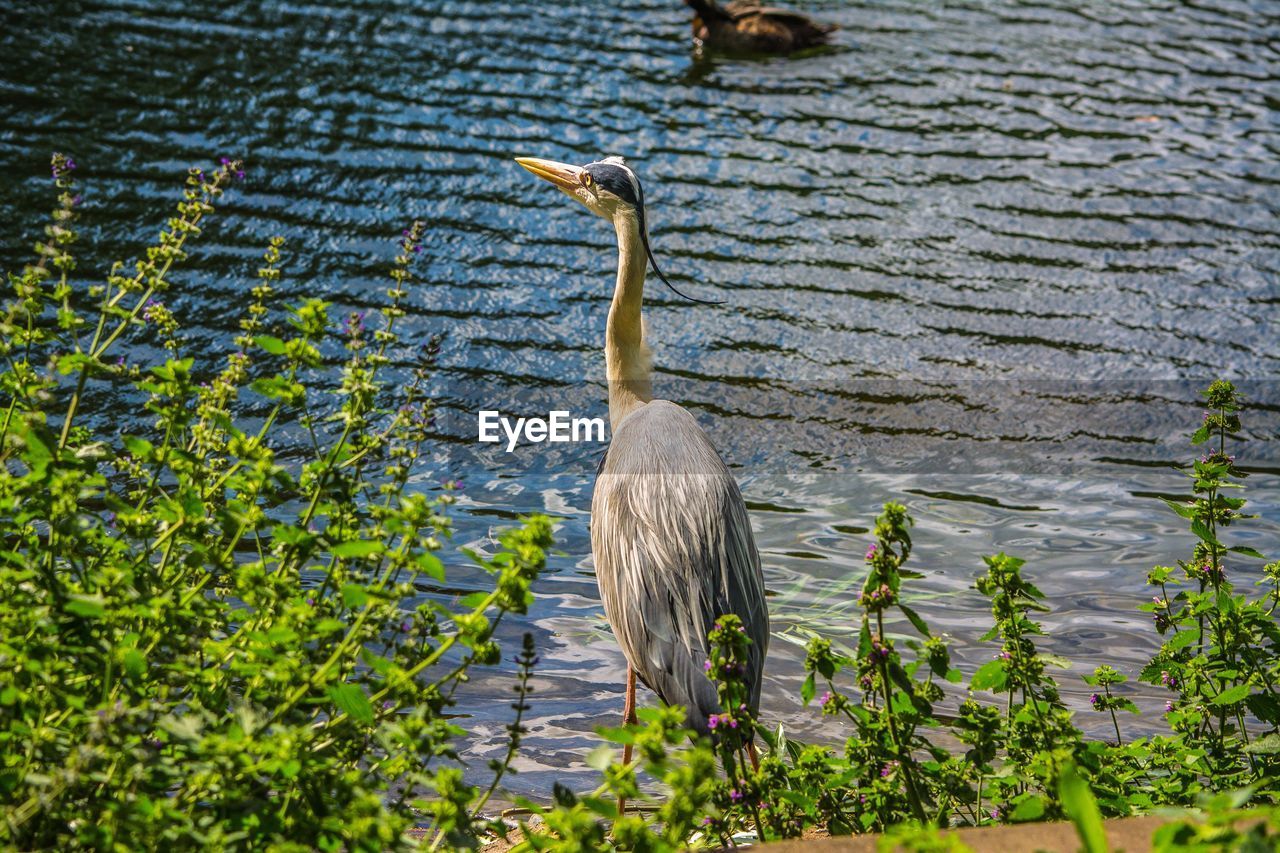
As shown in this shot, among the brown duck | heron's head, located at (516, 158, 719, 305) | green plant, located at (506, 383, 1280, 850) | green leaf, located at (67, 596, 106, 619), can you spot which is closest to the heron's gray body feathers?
green plant, located at (506, 383, 1280, 850)

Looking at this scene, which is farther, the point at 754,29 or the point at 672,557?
the point at 754,29

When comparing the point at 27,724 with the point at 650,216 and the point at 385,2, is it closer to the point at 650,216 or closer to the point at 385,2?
the point at 650,216

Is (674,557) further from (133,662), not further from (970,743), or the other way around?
(133,662)

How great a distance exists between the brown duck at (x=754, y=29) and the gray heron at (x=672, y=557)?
7756mm

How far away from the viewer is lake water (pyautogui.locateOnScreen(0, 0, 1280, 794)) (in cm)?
568

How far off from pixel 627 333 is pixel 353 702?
3.20 meters

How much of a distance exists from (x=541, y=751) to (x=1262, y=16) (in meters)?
12.1

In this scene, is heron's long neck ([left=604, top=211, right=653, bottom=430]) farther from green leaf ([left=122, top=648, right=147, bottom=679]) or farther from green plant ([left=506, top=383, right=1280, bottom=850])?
green leaf ([left=122, top=648, right=147, bottom=679])

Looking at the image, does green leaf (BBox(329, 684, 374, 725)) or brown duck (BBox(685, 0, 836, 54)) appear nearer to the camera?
green leaf (BBox(329, 684, 374, 725))

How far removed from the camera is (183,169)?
8.34m

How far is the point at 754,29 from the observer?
1178 centimetres

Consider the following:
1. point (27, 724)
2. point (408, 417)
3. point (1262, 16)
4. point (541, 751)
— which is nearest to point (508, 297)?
point (541, 751)

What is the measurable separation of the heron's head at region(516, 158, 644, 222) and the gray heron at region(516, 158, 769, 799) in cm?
89

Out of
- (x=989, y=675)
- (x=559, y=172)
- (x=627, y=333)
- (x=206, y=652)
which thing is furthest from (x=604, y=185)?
(x=206, y=652)
